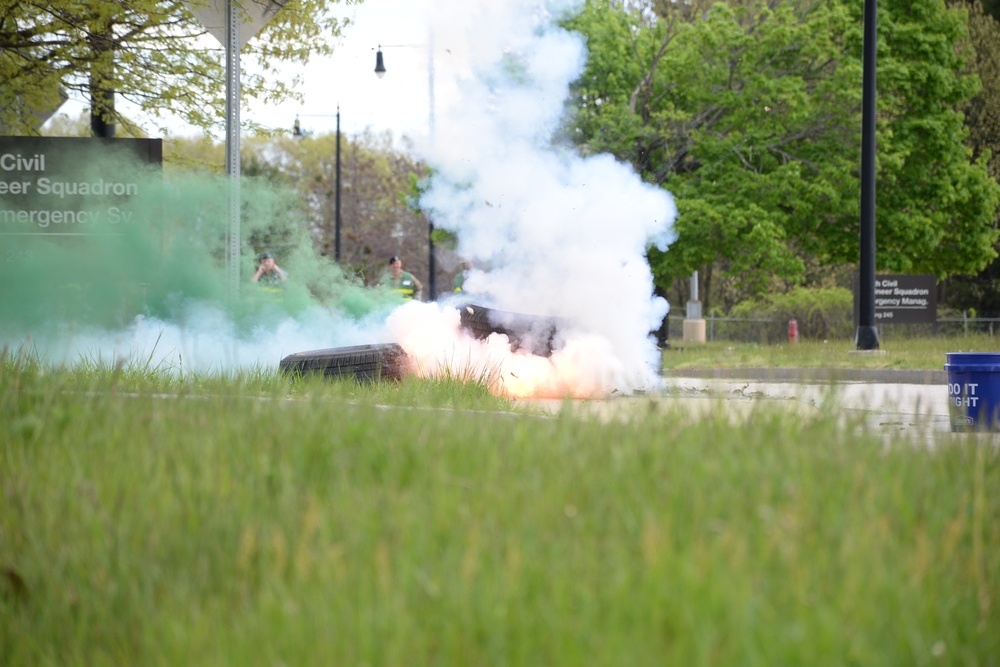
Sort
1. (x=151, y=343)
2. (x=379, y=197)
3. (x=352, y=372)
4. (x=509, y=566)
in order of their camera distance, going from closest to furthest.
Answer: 1. (x=509, y=566)
2. (x=352, y=372)
3. (x=151, y=343)
4. (x=379, y=197)

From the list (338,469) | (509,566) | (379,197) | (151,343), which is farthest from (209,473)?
(379,197)

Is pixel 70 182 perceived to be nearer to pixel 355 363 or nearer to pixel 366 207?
pixel 355 363

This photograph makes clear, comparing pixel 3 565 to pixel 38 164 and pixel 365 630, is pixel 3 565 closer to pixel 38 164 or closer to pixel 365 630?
pixel 365 630

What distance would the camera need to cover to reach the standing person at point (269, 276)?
707 inches

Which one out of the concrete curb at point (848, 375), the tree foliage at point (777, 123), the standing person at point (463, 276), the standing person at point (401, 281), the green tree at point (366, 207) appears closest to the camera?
the standing person at point (463, 276)

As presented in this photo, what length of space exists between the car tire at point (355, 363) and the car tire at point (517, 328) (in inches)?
57.8

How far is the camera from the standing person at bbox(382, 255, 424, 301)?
2139cm

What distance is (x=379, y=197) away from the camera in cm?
6366

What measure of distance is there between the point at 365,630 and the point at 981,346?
26961 mm

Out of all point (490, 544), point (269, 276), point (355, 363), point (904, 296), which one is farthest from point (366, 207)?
point (490, 544)

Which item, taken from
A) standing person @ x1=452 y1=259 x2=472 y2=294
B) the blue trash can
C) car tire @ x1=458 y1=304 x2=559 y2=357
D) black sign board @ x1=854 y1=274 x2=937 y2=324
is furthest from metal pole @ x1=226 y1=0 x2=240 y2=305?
black sign board @ x1=854 y1=274 x2=937 y2=324

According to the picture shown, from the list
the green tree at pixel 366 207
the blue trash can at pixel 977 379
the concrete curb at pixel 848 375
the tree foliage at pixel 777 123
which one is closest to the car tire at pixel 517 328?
the concrete curb at pixel 848 375

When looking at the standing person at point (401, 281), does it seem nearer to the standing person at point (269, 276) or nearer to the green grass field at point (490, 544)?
the standing person at point (269, 276)

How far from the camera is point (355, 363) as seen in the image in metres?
13.1
